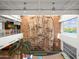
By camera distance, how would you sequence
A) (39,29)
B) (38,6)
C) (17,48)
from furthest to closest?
(39,29)
(17,48)
(38,6)

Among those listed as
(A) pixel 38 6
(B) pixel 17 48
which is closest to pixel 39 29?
(B) pixel 17 48

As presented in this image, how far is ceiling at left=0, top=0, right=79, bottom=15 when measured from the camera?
4.86m

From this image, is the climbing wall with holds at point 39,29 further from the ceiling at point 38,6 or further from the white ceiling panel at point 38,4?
the white ceiling panel at point 38,4

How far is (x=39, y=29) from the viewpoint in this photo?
57.0 ft

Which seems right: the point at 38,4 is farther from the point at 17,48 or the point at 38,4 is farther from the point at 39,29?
the point at 39,29

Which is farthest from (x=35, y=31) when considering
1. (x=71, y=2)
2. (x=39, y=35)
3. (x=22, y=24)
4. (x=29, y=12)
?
(x=71, y=2)

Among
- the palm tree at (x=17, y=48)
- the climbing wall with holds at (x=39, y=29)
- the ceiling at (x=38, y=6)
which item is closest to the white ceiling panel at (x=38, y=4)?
the ceiling at (x=38, y=6)

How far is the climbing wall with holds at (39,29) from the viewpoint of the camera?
683 inches

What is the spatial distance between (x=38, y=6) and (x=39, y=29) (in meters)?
12.0

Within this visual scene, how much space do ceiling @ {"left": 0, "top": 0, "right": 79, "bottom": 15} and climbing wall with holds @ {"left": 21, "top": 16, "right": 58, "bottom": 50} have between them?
11.3 m

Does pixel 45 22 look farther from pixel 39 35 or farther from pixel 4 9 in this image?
pixel 4 9

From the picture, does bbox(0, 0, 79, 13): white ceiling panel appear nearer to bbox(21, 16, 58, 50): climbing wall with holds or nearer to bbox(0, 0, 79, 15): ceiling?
bbox(0, 0, 79, 15): ceiling

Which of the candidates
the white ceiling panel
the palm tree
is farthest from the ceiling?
the palm tree

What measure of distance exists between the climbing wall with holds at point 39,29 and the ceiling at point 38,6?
446 inches
